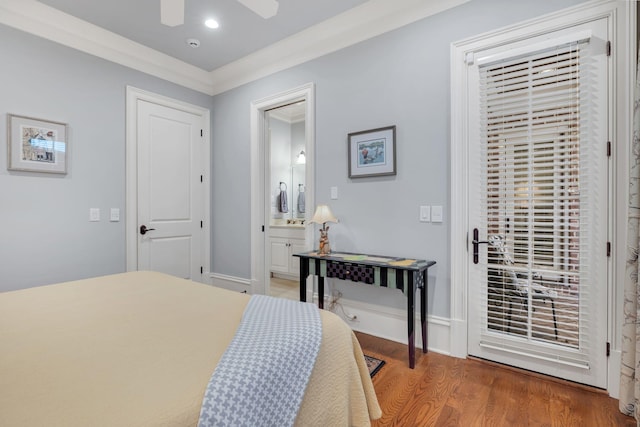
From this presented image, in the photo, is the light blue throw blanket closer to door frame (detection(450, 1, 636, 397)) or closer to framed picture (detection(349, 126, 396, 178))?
door frame (detection(450, 1, 636, 397))

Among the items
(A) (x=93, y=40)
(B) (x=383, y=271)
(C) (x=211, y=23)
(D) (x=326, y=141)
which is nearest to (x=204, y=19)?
(C) (x=211, y=23)

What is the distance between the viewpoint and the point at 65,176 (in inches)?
111

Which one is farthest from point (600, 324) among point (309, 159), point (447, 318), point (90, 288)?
point (90, 288)

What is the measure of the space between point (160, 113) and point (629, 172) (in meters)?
3.98

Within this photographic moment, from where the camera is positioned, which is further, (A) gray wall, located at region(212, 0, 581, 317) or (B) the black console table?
(A) gray wall, located at region(212, 0, 581, 317)

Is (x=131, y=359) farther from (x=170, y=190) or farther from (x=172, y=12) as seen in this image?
(x=170, y=190)

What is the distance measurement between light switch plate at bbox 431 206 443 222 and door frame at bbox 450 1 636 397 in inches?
3.3

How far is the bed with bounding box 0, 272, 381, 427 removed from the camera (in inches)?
28.2

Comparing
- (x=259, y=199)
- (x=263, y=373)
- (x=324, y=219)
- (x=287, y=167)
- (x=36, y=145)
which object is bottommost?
(x=263, y=373)

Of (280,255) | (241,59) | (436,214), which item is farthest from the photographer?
(280,255)

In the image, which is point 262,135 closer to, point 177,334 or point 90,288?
point 90,288

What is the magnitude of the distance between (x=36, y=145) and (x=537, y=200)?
152 inches

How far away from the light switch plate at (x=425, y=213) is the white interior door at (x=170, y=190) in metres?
2.71

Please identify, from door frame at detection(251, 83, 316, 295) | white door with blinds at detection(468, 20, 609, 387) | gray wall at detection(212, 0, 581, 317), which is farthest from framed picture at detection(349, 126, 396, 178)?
door frame at detection(251, 83, 316, 295)
